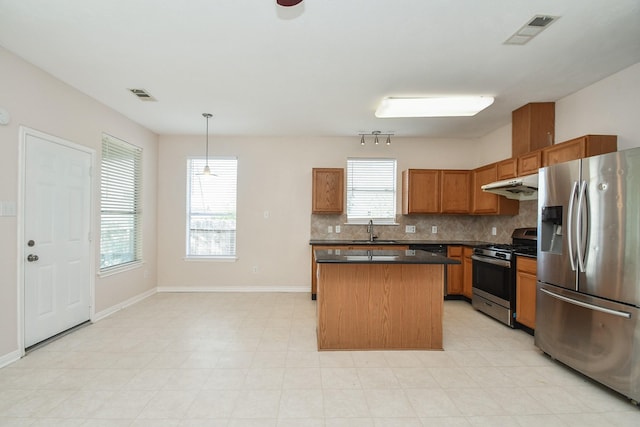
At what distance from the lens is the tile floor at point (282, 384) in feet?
6.15

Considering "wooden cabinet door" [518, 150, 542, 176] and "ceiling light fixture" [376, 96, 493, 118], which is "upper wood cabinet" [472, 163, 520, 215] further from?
"ceiling light fixture" [376, 96, 493, 118]

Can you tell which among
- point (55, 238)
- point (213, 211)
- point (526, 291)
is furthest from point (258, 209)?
point (526, 291)

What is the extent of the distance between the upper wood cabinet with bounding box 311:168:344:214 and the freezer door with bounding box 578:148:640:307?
302 cm

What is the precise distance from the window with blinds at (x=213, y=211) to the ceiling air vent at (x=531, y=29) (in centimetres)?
407

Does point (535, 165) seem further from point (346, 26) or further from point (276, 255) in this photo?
point (276, 255)

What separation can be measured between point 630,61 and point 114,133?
5.65 meters

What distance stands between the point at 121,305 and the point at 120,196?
1510 millimetres

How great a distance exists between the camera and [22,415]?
6.12ft

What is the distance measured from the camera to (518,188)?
3.63 metres

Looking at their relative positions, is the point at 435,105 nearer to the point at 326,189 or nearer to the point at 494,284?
the point at 326,189

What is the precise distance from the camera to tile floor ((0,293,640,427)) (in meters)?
1.88

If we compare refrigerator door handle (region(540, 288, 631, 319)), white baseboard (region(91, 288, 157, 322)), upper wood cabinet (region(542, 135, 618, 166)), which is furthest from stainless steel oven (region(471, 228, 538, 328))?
white baseboard (region(91, 288, 157, 322))

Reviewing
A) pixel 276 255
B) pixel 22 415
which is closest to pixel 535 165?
pixel 276 255

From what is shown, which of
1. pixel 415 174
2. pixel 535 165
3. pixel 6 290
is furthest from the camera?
pixel 415 174
